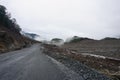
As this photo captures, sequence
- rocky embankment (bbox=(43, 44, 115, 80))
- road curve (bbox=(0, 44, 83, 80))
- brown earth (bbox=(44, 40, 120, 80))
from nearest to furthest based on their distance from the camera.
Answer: road curve (bbox=(0, 44, 83, 80))
rocky embankment (bbox=(43, 44, 115, 80))
brown earth (bbox=(44, 40, 120, 80))

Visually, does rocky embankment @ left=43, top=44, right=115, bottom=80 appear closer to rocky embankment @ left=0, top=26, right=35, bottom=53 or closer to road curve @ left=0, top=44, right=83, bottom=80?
road curve @ left=0, top=44, right=83, bottom=80

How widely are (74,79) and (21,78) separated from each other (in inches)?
143

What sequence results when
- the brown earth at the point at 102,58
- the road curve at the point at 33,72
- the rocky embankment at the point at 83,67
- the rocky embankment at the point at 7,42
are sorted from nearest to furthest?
the road curve at the point at 33,72
the rocky embankment at the point at 83,67
the brown earth at the point at 102,58
the rocky embankment at the point at 7,42

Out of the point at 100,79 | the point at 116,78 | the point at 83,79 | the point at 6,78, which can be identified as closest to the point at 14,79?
the point at 6,78

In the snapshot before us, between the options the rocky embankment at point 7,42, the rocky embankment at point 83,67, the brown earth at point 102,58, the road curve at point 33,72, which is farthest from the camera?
the rocky embankment at point 7,42

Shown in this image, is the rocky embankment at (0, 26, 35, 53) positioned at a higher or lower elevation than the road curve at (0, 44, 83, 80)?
higher

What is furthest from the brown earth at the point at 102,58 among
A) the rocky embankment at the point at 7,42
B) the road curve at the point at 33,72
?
the rocky embankment at the point at 7,42

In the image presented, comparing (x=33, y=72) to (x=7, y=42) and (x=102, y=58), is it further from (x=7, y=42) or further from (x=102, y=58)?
(x=7, y=42)

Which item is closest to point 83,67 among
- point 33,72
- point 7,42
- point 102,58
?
point 33,72

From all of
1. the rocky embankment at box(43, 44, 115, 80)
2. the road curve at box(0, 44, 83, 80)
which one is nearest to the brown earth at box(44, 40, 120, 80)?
the rocky embankment at box(43, 44, 115, 80)

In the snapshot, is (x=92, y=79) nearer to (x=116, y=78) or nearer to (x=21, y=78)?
(x=116, y=78)

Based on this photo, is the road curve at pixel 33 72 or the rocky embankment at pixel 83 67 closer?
the road curve at pixel 33 72

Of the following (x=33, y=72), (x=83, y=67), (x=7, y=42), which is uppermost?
(x=7, y=42)

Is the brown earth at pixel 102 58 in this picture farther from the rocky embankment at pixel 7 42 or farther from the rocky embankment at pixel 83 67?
the rocky embankment at pixel 7 42
